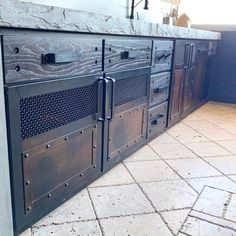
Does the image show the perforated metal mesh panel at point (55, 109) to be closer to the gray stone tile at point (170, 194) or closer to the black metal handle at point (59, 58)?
the black metal handle at point (59, 58)

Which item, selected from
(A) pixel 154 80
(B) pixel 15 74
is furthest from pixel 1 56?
(A) pixel 154 80

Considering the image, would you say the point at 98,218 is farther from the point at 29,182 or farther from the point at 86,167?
the point at 29,182

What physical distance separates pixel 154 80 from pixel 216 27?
2.01 metres

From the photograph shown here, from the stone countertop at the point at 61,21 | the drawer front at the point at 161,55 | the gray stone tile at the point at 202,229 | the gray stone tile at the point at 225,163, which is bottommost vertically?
the gray stone tile at the point at 225,163

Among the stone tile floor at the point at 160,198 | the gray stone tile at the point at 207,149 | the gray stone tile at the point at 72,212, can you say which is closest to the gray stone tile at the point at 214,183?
the stone tile floor at the point at 160,198

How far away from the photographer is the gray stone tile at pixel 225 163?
1757 mm

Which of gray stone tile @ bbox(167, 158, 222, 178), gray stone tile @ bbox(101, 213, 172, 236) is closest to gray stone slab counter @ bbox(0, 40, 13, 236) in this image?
gray stone tile @ bbox(101, 213, 172, 236)

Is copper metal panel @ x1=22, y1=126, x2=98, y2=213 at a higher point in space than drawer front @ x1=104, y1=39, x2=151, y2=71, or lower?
lower

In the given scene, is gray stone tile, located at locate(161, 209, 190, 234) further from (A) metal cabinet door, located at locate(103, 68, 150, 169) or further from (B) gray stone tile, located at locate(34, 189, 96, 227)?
(A) metal cabinet door, located at locate(103, 68, 150, 169)

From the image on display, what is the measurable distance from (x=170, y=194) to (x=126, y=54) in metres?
0.75

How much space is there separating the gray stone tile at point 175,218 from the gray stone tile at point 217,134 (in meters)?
1.13

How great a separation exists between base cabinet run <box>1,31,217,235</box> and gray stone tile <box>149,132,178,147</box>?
260 mm

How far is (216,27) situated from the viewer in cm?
350

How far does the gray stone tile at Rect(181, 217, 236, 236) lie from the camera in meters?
1.17
